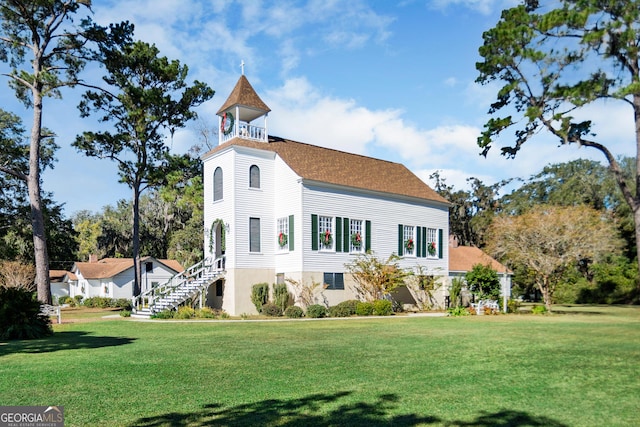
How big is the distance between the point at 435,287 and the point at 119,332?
20.3m

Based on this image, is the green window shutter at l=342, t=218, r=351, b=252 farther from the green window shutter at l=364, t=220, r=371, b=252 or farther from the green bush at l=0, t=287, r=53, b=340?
the green bush at l=0, t=287, r=53, b=340

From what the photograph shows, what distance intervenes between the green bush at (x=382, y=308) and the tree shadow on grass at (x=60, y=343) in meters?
14.3

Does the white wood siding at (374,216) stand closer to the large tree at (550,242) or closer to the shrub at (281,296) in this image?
the shrub at (281,296)

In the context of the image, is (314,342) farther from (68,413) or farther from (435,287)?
(435,287)

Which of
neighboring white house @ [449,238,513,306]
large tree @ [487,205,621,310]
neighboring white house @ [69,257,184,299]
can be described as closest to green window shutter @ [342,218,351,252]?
large tree @ [487,205,621,310]

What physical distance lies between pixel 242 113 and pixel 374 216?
924 cm

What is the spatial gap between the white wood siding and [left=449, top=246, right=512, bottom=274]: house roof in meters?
3.23

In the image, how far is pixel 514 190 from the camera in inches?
2078

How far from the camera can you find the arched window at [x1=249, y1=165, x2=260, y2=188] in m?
26.9

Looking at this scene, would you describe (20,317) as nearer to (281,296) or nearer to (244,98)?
(281,296)

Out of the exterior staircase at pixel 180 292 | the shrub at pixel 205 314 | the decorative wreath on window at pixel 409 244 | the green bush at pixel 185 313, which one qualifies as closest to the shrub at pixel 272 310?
the shrub at pixel 205 314

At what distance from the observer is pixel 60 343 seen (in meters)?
13.3

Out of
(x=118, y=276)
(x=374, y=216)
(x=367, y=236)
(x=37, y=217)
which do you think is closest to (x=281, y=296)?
(x=367, y=236)

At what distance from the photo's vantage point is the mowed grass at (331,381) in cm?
599
